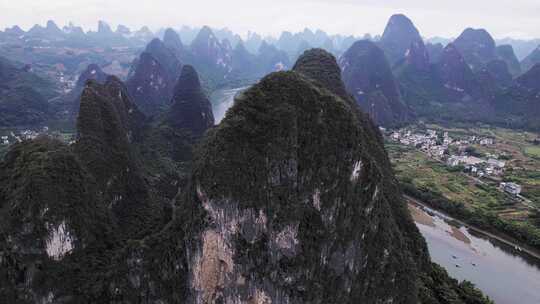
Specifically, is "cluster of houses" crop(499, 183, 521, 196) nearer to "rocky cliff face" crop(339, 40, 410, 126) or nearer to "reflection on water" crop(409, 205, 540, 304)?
"reflection on water" crop(409, 205, 540, 304)

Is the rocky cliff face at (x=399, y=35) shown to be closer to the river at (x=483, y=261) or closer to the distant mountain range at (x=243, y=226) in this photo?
the river at (x=483, y=261)

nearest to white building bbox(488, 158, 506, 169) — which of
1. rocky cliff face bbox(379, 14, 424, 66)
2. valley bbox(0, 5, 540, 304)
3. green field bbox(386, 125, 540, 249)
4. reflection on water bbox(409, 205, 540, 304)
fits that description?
green field bbox(386, 125, 540, 249)

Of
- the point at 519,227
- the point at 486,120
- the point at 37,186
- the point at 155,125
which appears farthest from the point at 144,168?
the point at 486,120

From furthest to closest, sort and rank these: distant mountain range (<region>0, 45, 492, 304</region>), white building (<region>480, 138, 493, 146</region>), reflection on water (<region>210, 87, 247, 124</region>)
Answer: reflection on water (<region>210, 87, 247, 124</region>), white building (<region>480, 138, 493, 146</region>), distant mountain range (<region>0, 45, 492, 304</region>)

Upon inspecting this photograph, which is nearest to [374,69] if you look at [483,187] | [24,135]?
[483,187]

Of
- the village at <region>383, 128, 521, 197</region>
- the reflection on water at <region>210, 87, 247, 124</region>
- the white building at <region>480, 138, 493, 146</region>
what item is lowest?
the village at <region>383, 128, 521, 197</region>
